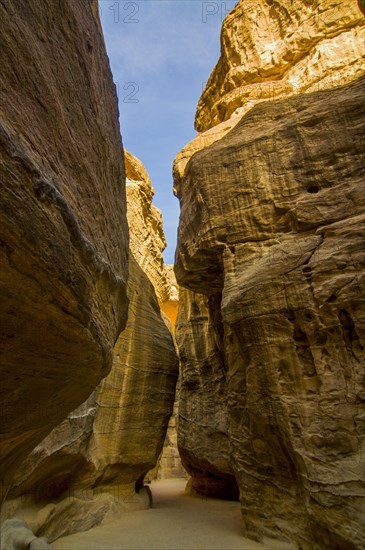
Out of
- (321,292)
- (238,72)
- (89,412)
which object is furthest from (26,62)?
(238,72)

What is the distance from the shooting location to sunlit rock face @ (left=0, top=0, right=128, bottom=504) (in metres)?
2.47

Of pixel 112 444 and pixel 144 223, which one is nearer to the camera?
pixel 112 444

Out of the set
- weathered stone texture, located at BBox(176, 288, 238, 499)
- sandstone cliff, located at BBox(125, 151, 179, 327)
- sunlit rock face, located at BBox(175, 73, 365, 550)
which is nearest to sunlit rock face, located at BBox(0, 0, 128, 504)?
sunlit rock face, located at BBox(175, 73, 365, 550)

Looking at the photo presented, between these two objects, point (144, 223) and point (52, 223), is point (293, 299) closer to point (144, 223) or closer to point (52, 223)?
point (52, 223)

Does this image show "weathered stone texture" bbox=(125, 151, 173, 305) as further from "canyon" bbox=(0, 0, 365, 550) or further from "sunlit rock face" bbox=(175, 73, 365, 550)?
"sunlit rock face" bbox=(175, 73, 365, 550)

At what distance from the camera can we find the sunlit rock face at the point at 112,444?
7020 millimetres

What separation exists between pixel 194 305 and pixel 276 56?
11.8 metres

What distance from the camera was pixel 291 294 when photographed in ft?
23.8

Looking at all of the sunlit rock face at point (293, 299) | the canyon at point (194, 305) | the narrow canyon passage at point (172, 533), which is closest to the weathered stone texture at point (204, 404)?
the canyon at point (194, 305)

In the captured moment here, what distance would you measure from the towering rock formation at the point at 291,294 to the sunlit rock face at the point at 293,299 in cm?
2

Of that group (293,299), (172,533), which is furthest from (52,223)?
(172,533)

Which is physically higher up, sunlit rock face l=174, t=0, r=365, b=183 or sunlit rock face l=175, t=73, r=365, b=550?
sunlit rock face l=174, t=0, r=365, b=183

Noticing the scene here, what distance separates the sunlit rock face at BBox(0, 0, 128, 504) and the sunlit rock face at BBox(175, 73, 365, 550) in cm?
393

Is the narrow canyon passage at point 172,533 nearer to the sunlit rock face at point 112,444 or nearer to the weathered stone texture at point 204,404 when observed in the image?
the sunlit rock face at point 112,444
